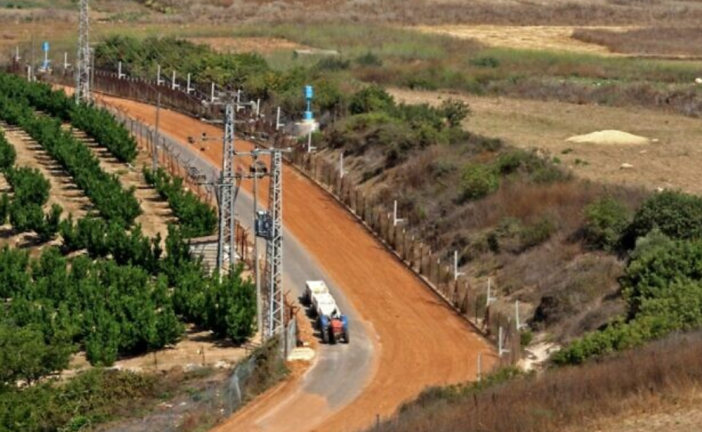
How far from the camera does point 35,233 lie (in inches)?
2195

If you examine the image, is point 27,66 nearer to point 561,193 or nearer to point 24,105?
point 24,105

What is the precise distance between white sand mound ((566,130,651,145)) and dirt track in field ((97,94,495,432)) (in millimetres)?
11816

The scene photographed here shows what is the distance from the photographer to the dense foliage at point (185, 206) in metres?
53.9

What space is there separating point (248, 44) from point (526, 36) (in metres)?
24.3

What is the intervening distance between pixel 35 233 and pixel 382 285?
49.2 feet

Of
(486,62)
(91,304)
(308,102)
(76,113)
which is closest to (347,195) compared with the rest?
(308,102)

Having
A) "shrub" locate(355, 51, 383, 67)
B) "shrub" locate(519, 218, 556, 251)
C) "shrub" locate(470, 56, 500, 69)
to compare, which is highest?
"shrub" locate(470, 56, 500, 69)

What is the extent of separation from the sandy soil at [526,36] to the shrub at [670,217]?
59166mm

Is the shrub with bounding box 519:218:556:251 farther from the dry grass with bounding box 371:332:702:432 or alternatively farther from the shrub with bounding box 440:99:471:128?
the shrub with bounding box 440:99:471:128

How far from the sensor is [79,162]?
6369 centimetres

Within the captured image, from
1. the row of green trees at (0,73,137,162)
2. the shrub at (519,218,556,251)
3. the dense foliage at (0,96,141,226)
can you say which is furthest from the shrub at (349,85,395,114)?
the shrub at (519,218,556,251)

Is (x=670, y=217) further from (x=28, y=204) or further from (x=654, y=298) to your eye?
(x=28, y=204)

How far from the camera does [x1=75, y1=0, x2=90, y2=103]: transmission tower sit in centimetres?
7356

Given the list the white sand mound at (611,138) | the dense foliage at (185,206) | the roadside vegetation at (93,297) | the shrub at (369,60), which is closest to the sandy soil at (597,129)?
the white sand mound at (611,138)
